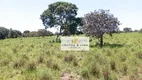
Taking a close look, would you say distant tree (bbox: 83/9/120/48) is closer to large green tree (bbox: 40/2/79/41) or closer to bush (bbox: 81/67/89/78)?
large green tree (bbox: 40/2/79/41)

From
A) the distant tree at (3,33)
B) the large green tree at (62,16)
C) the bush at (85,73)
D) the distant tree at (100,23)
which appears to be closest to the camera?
the bush at (85,73)

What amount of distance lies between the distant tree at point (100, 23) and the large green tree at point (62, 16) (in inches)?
475

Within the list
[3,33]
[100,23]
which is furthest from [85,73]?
[3,33]

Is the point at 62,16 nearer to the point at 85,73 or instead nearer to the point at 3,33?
the point at 85,73

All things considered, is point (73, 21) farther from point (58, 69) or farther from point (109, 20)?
point (58, 69)

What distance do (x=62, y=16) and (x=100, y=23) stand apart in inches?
561

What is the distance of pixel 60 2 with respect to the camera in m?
41.8

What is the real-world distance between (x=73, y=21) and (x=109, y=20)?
13.8 metres

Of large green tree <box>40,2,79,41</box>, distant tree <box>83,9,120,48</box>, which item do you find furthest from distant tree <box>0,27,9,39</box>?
distant tree <box>83,9,120,48</box>

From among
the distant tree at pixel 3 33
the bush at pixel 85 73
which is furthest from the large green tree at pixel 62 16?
the distant tree at pixel 3 33

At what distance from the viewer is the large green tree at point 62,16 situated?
39.9m

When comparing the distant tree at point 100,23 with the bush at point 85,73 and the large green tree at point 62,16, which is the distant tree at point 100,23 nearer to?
the large green tree at point 62,16

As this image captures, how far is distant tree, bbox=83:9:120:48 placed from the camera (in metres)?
27.2

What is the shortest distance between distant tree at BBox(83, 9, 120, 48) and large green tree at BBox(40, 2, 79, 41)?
12.1m
